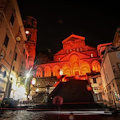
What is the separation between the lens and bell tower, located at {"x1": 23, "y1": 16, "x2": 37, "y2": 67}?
32531mm

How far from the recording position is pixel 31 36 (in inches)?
1358

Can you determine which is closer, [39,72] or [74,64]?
[74,64]

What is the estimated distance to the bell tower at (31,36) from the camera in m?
32.5

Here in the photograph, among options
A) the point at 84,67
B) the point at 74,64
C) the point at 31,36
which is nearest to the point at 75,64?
the point at 74,64

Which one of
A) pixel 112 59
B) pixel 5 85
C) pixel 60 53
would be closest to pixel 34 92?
pixel 5 85

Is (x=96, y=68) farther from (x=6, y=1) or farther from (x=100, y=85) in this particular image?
(x=6, y=1)

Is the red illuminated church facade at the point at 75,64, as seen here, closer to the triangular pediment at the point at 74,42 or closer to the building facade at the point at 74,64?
the building facade at the point at 74,64

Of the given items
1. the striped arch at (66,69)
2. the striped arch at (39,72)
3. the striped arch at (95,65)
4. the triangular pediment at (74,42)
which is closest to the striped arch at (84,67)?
the striped arch at (95,65)

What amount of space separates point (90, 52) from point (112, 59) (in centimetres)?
2179

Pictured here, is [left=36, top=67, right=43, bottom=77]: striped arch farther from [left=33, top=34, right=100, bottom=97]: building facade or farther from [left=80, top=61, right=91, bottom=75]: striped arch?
[left=80, top=61, right=91, bottom=75]: striped arch

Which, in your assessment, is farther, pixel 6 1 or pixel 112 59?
pixel 112 59

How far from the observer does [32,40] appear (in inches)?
1350

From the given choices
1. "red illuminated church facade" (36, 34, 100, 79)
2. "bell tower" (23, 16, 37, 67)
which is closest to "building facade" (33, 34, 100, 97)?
"red illuminated church facade" (36, 34, 100, 79)

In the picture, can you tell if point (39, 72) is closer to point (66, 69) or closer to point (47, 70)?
point (47, 70)
